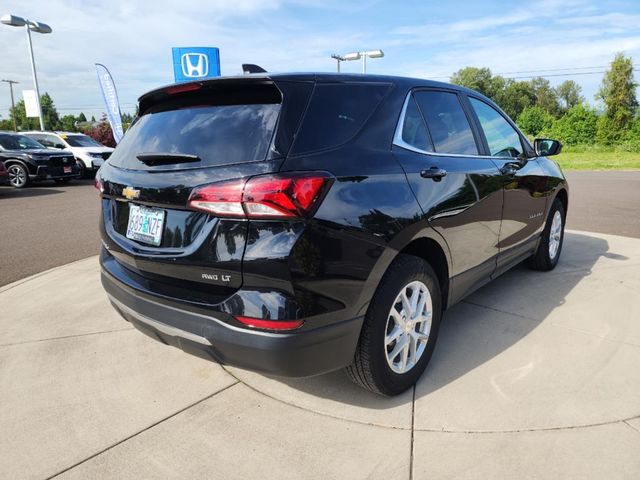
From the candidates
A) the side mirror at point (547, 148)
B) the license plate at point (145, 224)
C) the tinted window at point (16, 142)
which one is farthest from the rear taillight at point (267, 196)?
the tinted window at point (16, 142)

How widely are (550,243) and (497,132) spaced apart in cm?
158

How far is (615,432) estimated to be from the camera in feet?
7.52

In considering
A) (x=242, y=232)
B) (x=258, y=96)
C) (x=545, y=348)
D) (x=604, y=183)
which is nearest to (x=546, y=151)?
(x=545, y=348)

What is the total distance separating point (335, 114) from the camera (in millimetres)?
2270

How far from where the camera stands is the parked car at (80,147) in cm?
1650

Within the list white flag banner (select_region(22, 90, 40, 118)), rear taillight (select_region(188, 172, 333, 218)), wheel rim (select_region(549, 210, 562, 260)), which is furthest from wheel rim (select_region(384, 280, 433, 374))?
white flag banner (select_region(22, 90, 40, 118))

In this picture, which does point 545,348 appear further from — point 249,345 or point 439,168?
point 249,345

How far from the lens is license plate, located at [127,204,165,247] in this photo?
228 centimetres

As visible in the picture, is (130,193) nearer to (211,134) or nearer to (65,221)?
(211,134)

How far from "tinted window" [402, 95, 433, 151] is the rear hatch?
0.71 meters

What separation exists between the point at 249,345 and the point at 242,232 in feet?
1.60

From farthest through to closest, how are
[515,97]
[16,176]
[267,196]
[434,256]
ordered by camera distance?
[515,97], [16,176], [434,256], [267,196]

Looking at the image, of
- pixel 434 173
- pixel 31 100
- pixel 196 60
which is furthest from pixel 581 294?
pixel 31 100

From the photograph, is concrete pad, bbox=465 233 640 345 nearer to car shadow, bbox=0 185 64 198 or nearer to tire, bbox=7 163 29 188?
car shadow, bbox=0 185 64 198
